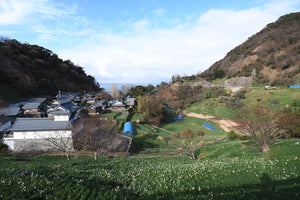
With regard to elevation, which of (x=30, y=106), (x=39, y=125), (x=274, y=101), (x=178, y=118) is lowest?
(x=178, y=118)

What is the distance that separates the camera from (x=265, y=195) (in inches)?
177

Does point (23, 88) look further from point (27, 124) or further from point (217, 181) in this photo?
point (217, 181)

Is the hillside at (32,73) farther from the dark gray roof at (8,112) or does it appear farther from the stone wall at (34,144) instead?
the stone wall at (34,144)

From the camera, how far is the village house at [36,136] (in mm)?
19750

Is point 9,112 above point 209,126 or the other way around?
above

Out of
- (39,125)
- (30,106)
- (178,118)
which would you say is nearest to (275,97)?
(178,118)

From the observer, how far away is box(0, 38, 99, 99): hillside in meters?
50.8

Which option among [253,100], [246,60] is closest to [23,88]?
[253,100]

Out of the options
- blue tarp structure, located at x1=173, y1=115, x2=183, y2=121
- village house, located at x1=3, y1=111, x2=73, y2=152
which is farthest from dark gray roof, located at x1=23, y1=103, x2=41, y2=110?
blue tarp structure, located at x1=173, y1=115, x2=183, y2=121

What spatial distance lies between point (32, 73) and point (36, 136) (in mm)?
60028

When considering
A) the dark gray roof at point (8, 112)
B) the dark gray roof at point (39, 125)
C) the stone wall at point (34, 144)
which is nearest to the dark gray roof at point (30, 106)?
the dark gray roof at point (8, 112)

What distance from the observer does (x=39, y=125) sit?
2012cm

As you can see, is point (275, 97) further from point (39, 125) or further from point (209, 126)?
point (39, 125)

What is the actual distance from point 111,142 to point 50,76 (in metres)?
72.0
